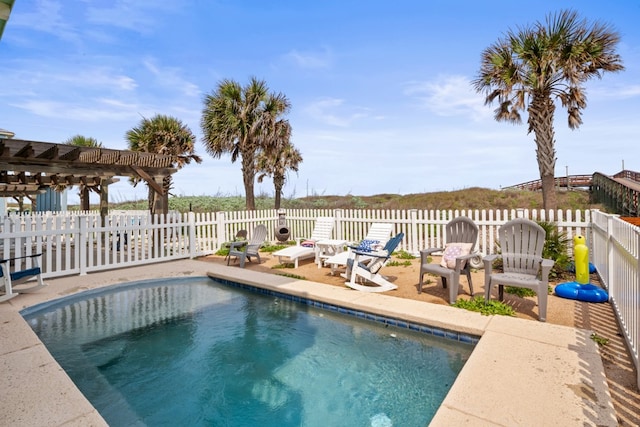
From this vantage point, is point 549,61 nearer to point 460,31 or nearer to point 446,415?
point 460,31

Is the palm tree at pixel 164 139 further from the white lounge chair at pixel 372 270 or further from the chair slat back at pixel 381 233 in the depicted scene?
the white lounge chair at pixel 372 270

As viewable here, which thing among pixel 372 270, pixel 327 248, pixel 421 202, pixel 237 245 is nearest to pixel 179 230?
pixel 237 245

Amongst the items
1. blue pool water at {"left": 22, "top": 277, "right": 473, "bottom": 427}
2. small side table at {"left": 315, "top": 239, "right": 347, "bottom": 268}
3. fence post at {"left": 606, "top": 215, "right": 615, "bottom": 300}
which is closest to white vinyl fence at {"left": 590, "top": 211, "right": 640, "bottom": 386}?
fence post at {"left": 606, "top": 215, "right": 615, "bottom": 300}

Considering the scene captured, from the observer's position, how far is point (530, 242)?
15.6ft

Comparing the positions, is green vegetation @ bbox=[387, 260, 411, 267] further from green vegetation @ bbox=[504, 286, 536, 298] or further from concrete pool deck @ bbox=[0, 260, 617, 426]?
concrete pool deck @ bbox=[0, 260, 617, 426]

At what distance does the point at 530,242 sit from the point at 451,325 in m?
1.93

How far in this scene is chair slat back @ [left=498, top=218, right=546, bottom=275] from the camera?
15.3 ft

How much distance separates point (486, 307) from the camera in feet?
14.4

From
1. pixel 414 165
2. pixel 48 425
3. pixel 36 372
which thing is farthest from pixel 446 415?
pixel 414 165

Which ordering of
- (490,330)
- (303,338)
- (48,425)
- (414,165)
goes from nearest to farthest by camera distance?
(48,425)
(490,330)
(303,338)
(414,165)

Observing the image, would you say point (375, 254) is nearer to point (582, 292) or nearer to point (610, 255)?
point (582, 292)

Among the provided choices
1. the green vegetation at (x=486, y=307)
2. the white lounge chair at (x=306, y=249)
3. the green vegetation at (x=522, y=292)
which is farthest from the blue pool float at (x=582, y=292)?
the white lounge chair at (x=306, y=249)

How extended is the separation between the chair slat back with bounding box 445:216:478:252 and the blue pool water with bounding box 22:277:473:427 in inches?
85.1

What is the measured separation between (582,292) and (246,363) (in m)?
4.86
